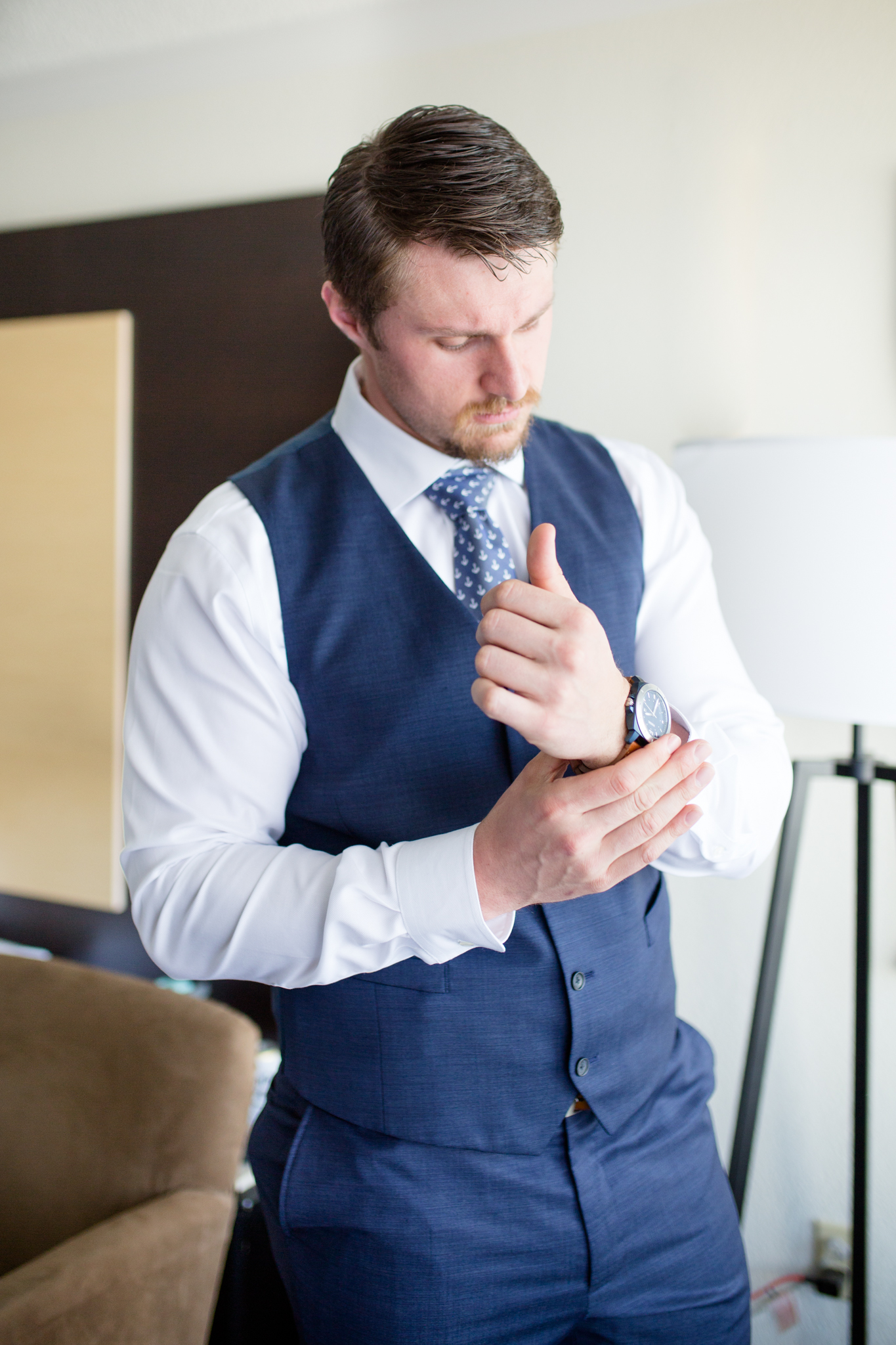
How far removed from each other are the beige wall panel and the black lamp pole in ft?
4.98

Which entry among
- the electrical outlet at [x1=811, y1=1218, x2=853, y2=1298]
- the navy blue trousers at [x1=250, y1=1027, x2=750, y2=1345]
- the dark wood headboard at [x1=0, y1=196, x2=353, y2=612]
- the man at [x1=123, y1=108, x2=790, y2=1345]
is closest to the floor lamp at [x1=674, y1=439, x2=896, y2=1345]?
the man at [x1=123, y1=108, x2=790, y2=1345]

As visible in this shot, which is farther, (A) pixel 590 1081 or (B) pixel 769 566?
(B) pixel 769 566

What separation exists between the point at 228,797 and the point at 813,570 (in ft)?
2.75

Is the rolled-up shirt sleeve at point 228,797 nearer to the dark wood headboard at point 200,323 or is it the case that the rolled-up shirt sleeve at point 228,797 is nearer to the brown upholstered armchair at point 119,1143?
the brown upholstered armchair at point 119,1143


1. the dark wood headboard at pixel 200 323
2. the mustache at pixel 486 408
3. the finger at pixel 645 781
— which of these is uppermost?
the dark wood headboard at pixel 200 323

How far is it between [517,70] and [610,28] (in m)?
0.18

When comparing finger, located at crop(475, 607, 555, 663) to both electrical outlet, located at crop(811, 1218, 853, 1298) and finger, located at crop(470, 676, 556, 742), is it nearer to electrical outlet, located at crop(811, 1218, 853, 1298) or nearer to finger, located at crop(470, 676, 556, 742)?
finger, located at crop(470, 676, 556, 742)

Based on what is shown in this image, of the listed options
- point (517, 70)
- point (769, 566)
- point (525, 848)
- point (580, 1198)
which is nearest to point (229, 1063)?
point (580, 1198)

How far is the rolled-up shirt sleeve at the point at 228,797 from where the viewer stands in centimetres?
90

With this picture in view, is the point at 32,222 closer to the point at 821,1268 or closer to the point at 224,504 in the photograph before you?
the point at 224,504

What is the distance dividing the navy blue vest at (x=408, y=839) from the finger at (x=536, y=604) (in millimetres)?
226

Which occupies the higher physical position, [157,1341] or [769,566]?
[769,566]

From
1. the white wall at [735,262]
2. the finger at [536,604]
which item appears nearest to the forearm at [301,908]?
the finger at [536,604]

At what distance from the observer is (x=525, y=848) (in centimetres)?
81
